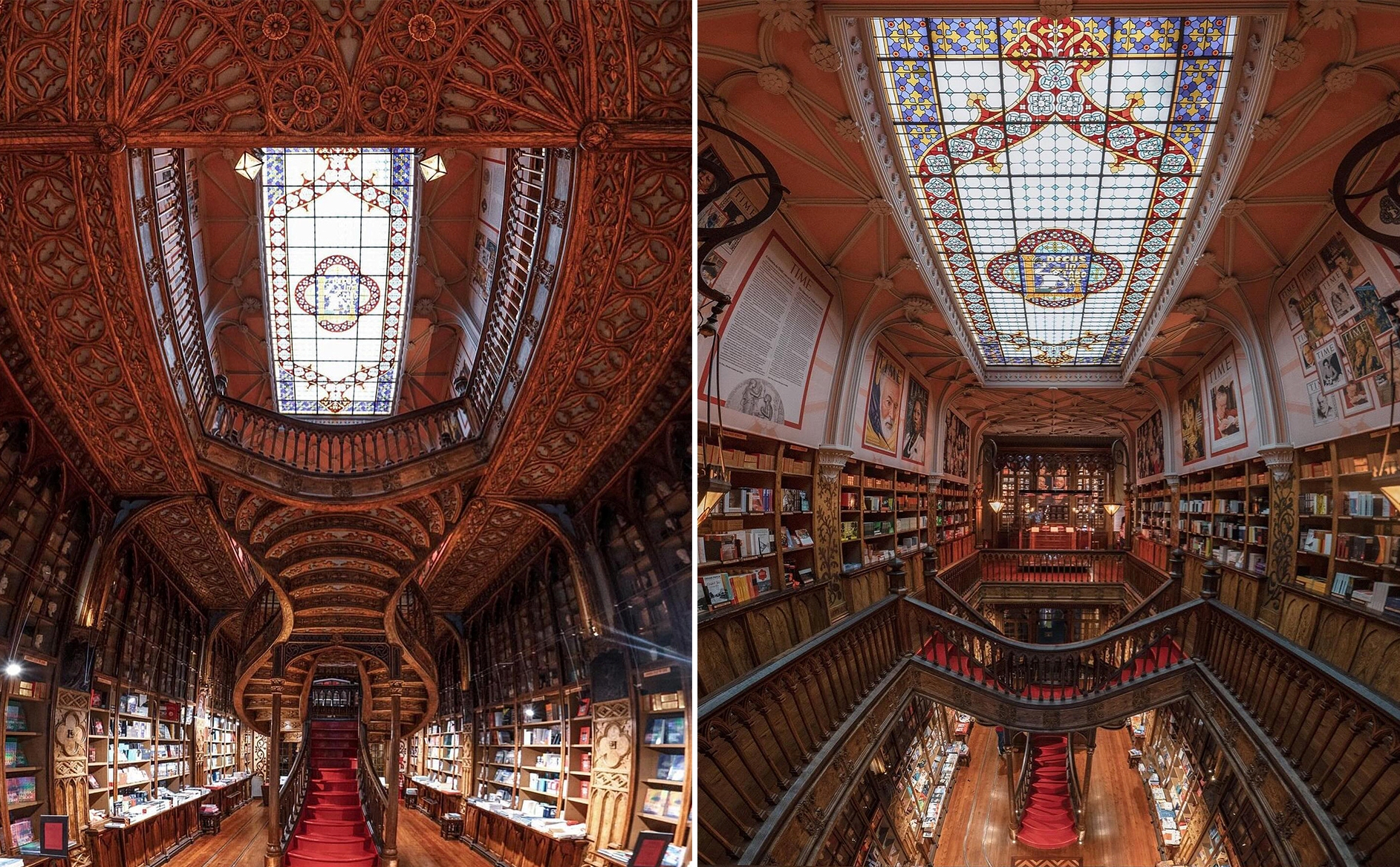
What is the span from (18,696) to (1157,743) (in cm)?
406

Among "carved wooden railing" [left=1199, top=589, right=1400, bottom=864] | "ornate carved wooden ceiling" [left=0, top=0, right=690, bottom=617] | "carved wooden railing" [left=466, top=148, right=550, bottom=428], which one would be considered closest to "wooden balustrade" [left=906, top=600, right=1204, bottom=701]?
"carved wooden railing" [left=1199, top=589, right=1400, bottom=864]

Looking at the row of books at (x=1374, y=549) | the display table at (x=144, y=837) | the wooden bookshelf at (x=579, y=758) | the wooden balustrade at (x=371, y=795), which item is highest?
the row of books at (x=1374, y=549)

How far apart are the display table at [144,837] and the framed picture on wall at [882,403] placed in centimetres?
327

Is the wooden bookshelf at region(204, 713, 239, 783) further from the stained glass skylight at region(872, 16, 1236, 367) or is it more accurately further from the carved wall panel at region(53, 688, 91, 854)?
the stained glass skylight at region(872, 16, 1236, 367)

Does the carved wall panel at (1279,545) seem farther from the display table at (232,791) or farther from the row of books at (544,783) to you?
the display table at (232,791)

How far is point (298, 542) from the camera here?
5.27 m

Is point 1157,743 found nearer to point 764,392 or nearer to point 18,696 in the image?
point 764,392

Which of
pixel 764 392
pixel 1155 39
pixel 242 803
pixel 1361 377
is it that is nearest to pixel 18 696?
pixel 242 803

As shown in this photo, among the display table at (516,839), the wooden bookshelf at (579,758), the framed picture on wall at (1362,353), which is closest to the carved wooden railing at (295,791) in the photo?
the display table at (516,839)

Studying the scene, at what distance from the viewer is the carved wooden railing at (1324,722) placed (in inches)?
88.0

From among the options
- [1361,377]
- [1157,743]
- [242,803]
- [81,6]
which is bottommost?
[242,803]

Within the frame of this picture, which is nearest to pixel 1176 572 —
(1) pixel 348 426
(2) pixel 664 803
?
(2) pixel 664 803

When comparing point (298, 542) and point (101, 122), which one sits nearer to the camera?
point (101, 122)

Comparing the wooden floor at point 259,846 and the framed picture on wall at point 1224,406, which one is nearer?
the framed picture on wall at point 1224,406
